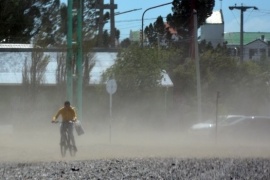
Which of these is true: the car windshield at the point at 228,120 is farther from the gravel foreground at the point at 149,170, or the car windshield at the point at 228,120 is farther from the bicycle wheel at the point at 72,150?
the gravel foreground at the point at 149,170

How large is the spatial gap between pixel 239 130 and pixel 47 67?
15.9 meters

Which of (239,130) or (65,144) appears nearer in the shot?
(65,144)

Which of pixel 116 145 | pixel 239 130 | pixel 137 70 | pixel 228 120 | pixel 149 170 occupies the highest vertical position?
pixel 137 70

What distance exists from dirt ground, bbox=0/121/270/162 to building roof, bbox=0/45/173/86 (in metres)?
4.89

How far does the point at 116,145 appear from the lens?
3106 centimetres

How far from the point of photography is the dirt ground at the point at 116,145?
24953 mm

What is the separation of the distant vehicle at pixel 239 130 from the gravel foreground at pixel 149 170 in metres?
17.7

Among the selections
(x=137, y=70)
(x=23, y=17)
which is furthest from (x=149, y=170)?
(x=23, y=17)

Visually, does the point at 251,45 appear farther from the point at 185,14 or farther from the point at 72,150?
the point at 72,150

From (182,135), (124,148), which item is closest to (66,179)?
(124,148)

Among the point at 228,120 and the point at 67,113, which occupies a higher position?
the point at 67,113

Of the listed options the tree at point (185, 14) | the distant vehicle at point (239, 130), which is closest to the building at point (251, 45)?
the tree at point (185, 14)

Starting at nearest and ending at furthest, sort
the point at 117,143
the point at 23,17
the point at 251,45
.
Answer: the point at 117,143 → the point at 23,17 → the point at 251,45

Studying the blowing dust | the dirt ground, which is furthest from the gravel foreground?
the blowing dust
